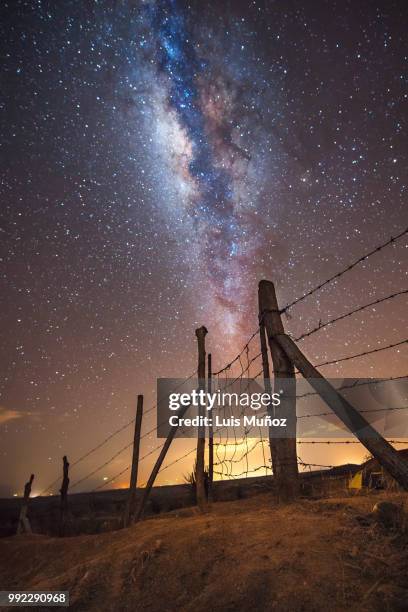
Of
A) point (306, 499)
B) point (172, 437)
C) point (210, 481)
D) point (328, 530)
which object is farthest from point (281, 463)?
point (210, 481)

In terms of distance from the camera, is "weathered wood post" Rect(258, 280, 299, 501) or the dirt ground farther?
"weathered wood post" Rect(258, 280, 299, 501)

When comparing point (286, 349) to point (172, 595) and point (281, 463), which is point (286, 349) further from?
point (172, 595)

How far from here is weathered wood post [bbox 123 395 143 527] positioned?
7.39 metres

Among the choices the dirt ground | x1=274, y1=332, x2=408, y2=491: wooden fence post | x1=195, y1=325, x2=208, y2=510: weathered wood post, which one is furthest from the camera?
x1=195, y1=325, x2=208, y2=510: weathered wood post

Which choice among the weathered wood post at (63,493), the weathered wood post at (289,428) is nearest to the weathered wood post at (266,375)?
the weathered wood post at (289,428)

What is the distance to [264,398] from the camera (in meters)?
4.50

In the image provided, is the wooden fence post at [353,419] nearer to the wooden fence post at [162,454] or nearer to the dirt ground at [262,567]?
the dirt ground at [262,567]

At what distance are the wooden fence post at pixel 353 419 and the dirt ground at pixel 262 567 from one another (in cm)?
47

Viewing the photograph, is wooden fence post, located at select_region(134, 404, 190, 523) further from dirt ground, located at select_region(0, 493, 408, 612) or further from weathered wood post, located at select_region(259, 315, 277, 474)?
dirt ground, located at select_region(0, 493, 408, 612)

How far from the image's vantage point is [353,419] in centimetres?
325

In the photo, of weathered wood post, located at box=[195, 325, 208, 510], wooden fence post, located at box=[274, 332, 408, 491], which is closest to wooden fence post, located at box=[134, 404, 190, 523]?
weathered wood post, located at box=[195, 325, 208, 510]

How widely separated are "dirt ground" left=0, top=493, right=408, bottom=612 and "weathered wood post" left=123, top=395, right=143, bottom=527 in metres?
3.83

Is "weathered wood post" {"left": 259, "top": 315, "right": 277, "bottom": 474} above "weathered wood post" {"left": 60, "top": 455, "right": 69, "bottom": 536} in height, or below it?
above

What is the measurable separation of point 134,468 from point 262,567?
5.54 meters
